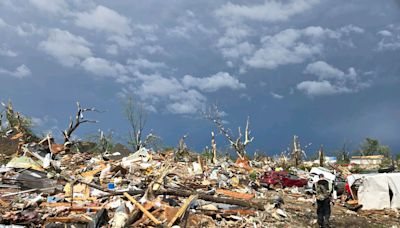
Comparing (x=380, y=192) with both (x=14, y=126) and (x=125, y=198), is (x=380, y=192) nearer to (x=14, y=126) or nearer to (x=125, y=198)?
(x=125, y=198)

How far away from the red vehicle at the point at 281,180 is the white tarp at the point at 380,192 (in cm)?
476

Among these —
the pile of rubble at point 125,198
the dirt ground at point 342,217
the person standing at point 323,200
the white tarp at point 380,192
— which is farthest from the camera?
the white tarp at point 380,192

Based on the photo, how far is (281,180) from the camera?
19.3 meters

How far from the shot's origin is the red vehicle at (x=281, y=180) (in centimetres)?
1909

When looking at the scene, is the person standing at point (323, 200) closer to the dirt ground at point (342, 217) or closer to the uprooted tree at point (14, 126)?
the dirt ground at point (342, 217)

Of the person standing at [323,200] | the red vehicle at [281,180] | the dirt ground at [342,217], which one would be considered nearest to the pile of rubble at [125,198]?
the dirt ground at [342,217]

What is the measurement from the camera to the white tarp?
14.7 meters

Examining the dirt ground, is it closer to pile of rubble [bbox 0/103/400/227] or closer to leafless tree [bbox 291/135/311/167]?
pile of rubble [bbox 0/103/400/227]

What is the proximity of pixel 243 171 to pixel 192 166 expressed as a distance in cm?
305

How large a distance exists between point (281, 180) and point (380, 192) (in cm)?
529

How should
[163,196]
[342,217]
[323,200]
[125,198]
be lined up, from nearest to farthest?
[323,200], [125,198], [163,196], [342,217]

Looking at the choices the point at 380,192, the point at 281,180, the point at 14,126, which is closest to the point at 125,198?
the point at 380,192

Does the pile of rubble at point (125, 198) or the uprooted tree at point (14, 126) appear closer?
the pile of rubble at point (125, 198)

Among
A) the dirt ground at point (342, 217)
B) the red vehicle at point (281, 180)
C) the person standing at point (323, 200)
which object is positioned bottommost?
the dirt ground at point (342, 217)
